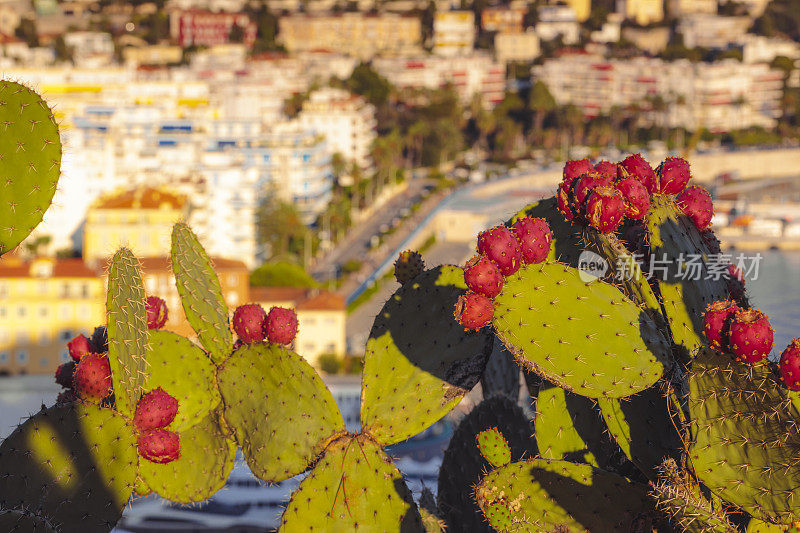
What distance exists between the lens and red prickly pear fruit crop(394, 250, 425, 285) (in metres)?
3.51

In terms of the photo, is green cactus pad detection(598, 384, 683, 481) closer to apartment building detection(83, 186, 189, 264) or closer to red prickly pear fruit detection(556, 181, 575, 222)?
red prickly pear fruit detection(556, 181, 575, 222)

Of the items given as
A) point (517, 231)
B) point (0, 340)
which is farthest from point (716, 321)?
point (0, 340)

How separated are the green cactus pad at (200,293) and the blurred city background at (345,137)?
1.13 metres

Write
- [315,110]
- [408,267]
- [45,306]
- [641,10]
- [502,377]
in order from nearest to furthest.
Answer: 1. [408,267]
2. [502,377]
3. [45,306]
4. [315,110]
5. [641,10]

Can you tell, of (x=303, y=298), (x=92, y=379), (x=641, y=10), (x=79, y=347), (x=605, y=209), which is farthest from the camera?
(x=641, y=10)

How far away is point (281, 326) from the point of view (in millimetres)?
3482

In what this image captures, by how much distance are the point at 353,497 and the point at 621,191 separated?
93 centimetres

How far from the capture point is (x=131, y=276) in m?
3.08

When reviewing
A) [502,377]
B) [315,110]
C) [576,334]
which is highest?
[576,334]

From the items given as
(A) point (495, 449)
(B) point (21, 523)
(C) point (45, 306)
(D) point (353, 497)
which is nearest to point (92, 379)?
(B) point (21, 523)

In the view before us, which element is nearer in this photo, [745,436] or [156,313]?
[745,436]

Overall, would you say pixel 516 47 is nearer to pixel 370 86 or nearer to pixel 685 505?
pixel 370 86

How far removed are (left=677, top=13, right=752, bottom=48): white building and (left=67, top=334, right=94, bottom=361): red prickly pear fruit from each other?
98142 millimetres

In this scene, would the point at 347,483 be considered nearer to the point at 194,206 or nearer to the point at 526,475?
the point at 526,475
